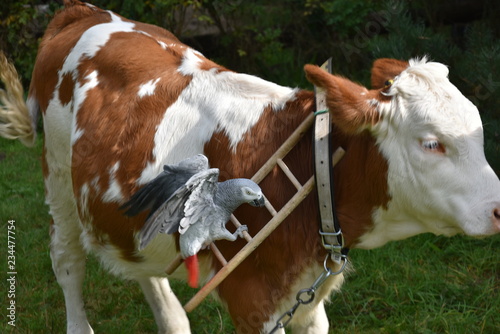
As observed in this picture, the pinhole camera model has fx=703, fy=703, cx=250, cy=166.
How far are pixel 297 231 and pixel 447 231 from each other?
1.70ft

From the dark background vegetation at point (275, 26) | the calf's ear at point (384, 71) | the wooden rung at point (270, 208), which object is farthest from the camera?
the dark background vegetation at point (275, 26)

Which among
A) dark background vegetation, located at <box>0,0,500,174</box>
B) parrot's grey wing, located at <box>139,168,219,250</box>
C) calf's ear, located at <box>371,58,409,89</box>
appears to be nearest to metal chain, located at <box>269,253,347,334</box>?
parrot's grey wing, located at <box>139,168,219,250</box>

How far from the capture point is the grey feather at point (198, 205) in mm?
2318

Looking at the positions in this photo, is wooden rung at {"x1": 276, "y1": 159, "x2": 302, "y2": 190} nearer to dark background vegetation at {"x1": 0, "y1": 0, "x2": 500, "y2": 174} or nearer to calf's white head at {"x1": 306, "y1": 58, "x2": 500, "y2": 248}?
calf's white head at {"x1": 306, "y1": 58, "x2": 500, "y2": 248}

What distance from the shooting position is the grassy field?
12.0ft

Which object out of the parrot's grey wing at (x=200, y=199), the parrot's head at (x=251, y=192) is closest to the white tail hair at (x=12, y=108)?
the parrot's grey wing at (x=200, y=199)

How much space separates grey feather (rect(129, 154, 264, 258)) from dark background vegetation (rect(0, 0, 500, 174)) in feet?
11.5

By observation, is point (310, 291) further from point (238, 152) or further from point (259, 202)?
point (238, 152)

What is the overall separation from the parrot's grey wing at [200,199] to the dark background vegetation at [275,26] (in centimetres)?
352

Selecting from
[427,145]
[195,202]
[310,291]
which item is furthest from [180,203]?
[427,145]

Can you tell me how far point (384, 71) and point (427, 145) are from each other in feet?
1.63

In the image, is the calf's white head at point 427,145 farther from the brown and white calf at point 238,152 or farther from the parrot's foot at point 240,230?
the parrot's foot at point 240,230

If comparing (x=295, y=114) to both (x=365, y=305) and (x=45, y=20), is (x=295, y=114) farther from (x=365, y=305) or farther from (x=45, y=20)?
(x=45, y=20)

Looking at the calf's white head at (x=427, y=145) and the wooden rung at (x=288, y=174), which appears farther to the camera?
the wooden rung at (x=288, y=174)
